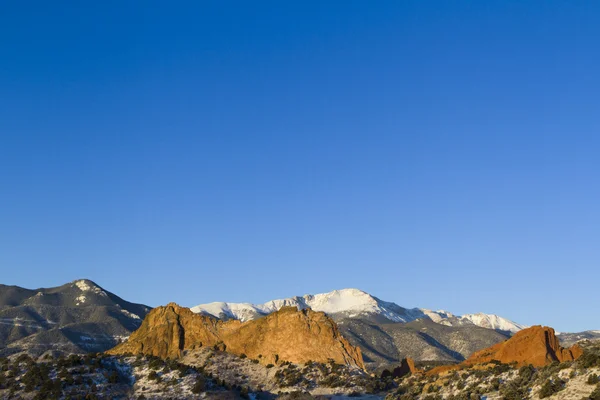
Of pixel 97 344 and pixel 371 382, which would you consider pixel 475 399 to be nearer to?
pixel 371 382

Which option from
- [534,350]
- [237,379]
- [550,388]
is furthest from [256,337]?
[550,388]

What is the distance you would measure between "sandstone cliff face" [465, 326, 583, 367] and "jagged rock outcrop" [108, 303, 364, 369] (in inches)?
720

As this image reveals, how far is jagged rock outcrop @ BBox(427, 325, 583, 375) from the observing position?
220 feet

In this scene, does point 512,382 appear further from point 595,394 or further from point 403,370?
point 403,370

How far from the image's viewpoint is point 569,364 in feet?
153

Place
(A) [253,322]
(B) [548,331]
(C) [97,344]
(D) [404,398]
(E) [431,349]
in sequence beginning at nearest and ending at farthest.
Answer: (D) [404,398], (B) [548,331], (A) [253,322], (C) [97,344], (E) [431,349]

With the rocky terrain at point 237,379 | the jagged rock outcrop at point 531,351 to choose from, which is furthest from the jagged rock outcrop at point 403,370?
the jagged rock outcrop at point 531,351

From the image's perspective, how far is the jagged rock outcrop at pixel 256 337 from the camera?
78688mm

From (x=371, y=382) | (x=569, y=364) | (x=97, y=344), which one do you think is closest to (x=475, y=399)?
(x=569, y=364)

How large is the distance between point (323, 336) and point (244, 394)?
16.8 meters

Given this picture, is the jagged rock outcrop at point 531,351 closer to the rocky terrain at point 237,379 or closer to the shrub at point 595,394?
the rocky terrain at point 237,379

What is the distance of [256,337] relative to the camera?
82062 mm

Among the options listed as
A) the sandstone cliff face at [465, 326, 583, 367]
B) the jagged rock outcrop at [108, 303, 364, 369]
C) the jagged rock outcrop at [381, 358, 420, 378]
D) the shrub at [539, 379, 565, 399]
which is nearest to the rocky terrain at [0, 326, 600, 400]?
the jagged rock outcrop at [381, 358, 420, 378]

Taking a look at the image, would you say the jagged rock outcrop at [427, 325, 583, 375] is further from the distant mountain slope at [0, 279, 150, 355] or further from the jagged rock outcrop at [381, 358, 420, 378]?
the distant mountain slope at [0, 279, 150, 355]
